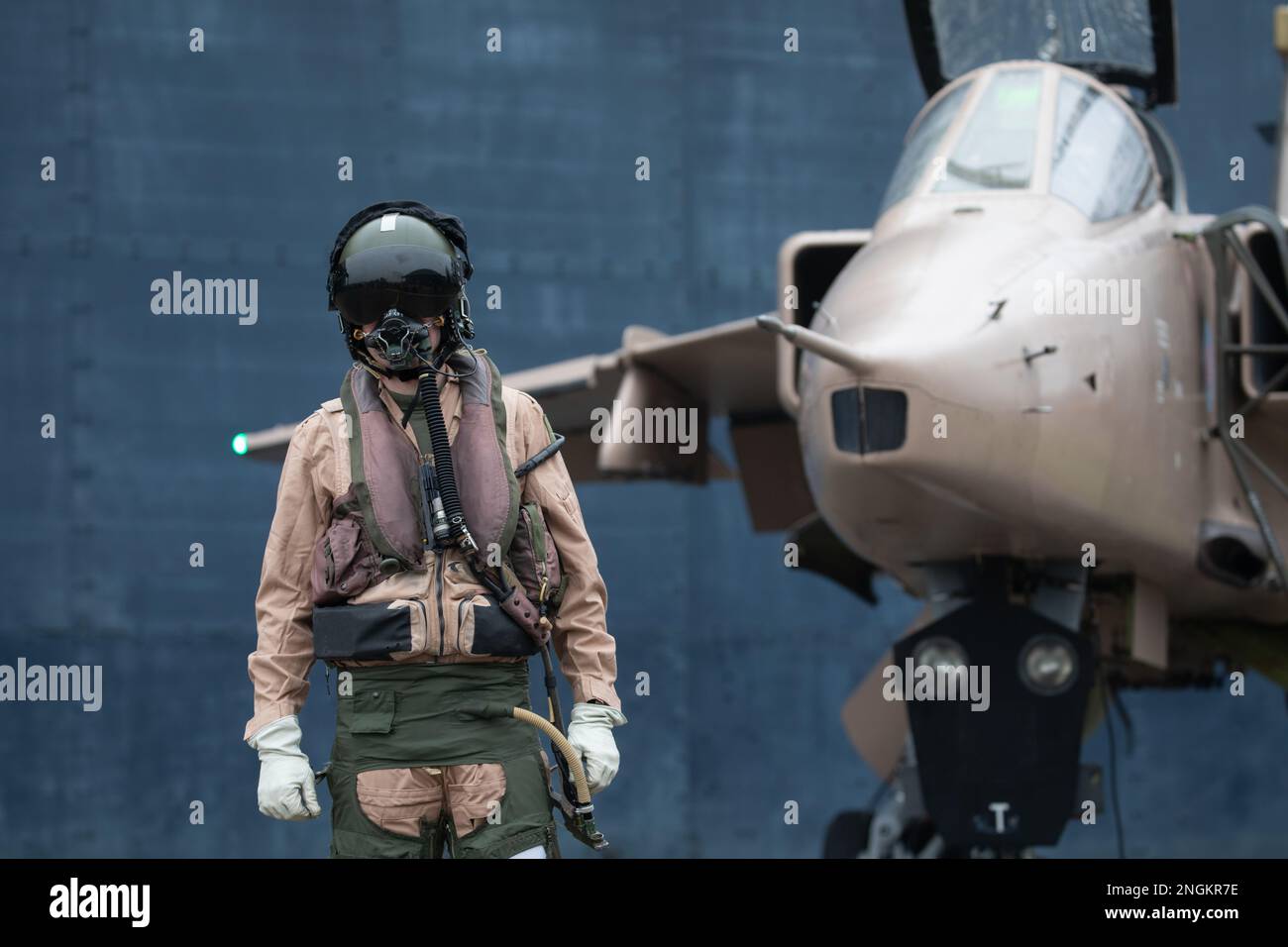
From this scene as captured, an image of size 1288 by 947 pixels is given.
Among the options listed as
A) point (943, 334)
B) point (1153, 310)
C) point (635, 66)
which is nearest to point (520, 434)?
point (943, 334)

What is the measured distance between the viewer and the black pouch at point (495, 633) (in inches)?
136

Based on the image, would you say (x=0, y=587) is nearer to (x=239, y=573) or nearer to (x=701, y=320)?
(x=239, y=573)

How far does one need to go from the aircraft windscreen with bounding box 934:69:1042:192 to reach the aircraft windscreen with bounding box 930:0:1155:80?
724 mm

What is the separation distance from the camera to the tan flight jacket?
3490 mm

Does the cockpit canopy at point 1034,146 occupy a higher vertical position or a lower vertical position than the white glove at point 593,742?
higher

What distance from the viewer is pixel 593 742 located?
357 cm

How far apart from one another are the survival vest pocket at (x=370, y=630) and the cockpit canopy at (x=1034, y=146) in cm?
359

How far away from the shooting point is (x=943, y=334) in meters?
5.48

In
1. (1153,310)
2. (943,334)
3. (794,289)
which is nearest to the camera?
(943,334)

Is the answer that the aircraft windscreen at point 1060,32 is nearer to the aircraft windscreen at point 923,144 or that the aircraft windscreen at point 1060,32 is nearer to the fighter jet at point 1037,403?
the fighter jet at point 1037,403

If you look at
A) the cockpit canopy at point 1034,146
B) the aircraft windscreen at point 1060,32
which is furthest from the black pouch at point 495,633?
the aircraft windscreen at point 1060,32

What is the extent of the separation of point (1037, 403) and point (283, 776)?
305 centimetres

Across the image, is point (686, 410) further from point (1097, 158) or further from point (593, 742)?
point (593, 742)

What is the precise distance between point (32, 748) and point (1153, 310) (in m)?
7.01
